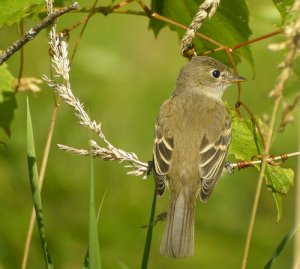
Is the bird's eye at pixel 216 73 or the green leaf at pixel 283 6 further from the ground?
the bird's eye at pixel 216 73

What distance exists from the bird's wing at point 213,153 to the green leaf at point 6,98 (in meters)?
1.34

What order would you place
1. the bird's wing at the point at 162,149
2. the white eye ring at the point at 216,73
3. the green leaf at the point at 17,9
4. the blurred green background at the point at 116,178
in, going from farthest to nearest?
the blurred green background at the point at 116,178 < the white eye ring at the point at 216,73 < the bird's wing at the point at 162,149 < the green leaf at the point at 17,9

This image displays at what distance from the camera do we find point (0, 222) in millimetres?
6457

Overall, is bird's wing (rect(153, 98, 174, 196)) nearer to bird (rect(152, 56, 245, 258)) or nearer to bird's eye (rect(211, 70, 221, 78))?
bird (rect(152, 56, 245, 258))

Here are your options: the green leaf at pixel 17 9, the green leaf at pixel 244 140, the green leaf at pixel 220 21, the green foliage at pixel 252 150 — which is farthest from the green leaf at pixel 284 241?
the green leaf at pixel 17 9

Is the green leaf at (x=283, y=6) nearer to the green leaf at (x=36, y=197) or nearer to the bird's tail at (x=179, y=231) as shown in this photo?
the bird's tail at (x=179, y=231)

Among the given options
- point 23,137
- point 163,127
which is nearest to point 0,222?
point 23,137

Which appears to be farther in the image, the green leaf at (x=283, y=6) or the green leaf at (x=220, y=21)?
the green leaf at (x=220, y=21)

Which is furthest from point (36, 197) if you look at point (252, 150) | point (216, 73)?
point (216, 73)

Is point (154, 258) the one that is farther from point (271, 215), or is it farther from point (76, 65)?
point (76, 65)

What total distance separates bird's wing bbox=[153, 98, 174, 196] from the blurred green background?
0.70 m

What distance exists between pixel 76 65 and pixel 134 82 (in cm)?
111

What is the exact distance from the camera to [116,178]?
24.6ft

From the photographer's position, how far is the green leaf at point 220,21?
4.93 metres
